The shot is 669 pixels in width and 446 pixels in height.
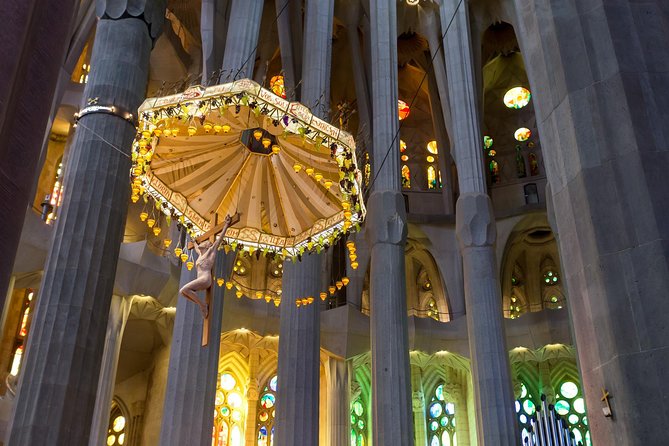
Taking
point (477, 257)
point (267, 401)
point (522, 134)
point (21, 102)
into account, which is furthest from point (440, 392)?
point (21, 102)

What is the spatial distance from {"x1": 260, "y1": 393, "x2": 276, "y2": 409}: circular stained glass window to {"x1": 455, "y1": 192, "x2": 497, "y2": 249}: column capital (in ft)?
21.7

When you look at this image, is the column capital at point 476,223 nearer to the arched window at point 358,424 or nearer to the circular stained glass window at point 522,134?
the arched window at point 358,424

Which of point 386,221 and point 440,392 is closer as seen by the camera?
point 386,221

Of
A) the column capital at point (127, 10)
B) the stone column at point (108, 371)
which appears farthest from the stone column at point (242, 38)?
the stone column at point (108, 371)

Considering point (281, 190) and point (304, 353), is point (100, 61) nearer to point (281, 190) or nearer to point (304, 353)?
point (281, 190)

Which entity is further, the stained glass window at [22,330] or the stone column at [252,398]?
the stone column at [252,398]

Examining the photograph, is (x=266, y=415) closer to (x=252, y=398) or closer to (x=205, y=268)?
(x=252, y=398)

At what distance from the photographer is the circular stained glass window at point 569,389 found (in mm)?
19188

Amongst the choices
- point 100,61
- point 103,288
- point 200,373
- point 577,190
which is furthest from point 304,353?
point 577,190

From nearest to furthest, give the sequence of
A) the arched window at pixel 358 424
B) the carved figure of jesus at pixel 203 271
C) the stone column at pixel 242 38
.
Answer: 1. the carved figure of jesus at pixel 203 271
2. the stone column at pixel 242 38
3. the arched window at pixel 358 424

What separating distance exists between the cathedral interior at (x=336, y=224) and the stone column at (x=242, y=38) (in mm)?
61

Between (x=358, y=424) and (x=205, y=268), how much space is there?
39.5 feet

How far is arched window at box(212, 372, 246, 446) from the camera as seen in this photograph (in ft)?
55.1

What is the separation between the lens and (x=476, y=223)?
1473 centimetres
